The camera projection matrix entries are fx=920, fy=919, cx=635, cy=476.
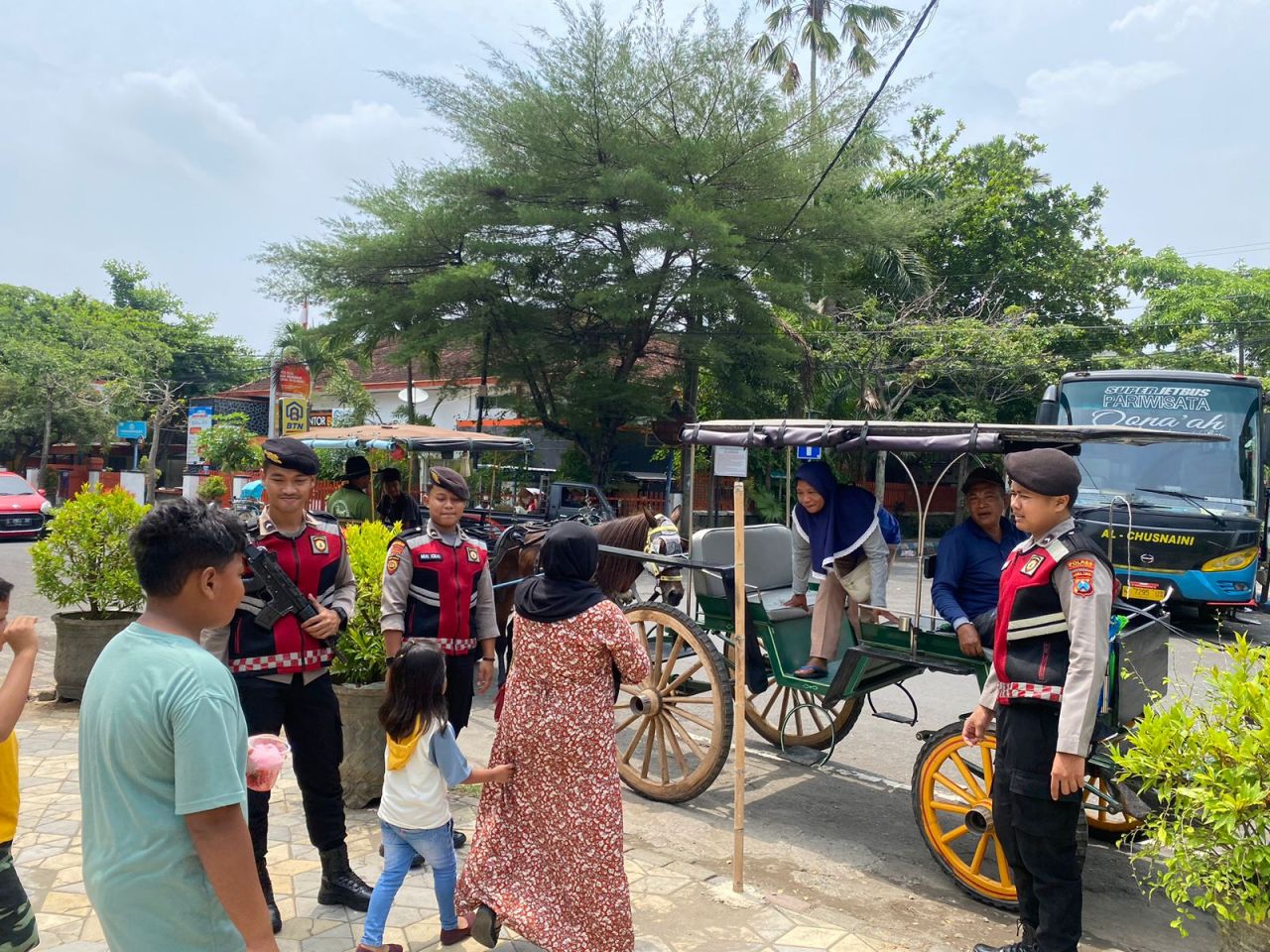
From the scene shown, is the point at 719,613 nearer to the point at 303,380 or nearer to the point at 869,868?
the point at 869,868

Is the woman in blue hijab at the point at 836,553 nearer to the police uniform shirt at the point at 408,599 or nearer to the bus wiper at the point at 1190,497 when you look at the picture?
the police uniform shirt at the point at 408,599

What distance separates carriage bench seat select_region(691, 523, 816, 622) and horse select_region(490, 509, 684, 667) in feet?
1.56

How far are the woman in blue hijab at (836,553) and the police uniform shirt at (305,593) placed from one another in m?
2.43

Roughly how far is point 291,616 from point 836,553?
2.76m

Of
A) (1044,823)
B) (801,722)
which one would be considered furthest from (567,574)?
(801,722)

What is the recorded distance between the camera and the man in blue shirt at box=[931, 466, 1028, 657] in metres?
4.23

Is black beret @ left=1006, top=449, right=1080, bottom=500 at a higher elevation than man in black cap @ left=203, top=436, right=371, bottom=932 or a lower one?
higher

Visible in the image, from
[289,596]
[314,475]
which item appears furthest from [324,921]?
[314,475]

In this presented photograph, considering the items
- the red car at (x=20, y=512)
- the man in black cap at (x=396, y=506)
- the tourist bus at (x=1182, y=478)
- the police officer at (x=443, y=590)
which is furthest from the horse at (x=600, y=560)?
the red car at (x=20, y=512)

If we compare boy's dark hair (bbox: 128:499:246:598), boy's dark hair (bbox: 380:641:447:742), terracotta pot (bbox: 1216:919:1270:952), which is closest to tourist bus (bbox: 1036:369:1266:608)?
terracotta pot (bbox: 1216:919:1270:952)

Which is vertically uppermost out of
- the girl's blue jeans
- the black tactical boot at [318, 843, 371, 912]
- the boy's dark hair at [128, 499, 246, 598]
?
the boy's dark hair at [128, 499, 246, 598]

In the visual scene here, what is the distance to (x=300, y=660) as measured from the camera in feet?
11.6

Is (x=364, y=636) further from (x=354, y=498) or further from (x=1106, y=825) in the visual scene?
(x=354, y=498)

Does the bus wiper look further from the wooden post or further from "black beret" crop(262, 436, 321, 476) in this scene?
"black beret" crop(262, 436, 321, 476)
